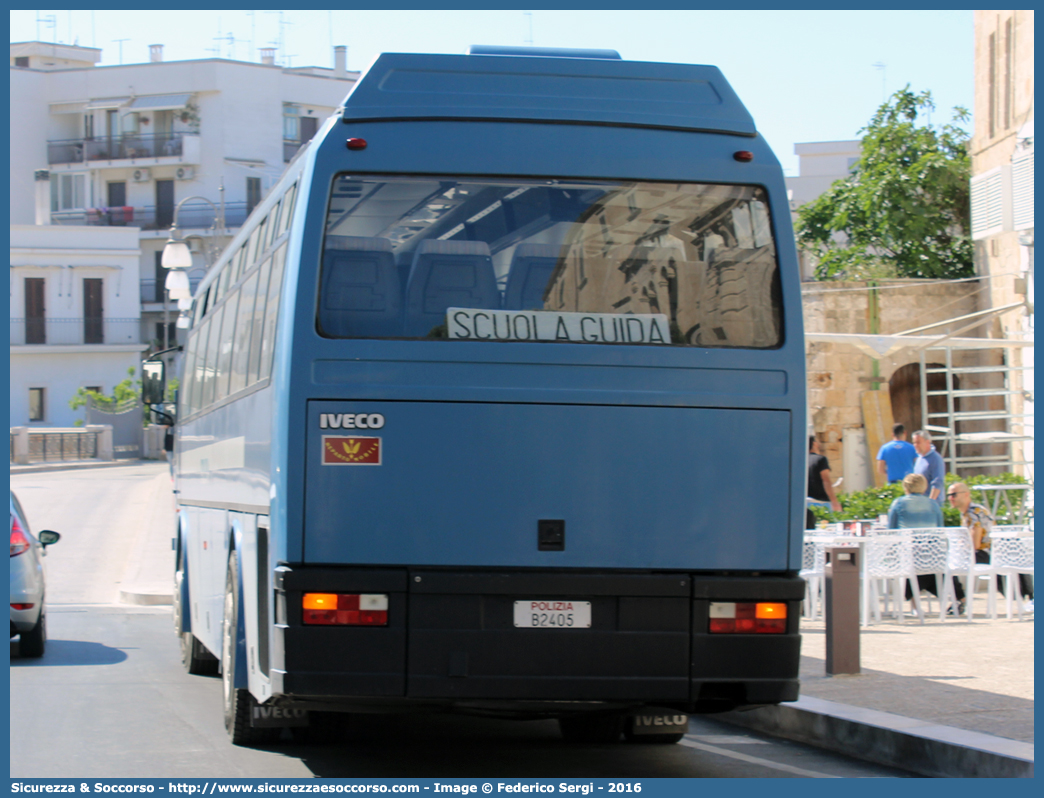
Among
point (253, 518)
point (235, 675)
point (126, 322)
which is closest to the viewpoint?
point (253, 518)

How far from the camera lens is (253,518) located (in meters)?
7.29

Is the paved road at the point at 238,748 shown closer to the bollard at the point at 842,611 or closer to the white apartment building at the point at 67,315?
the bollard at the point at 842,611

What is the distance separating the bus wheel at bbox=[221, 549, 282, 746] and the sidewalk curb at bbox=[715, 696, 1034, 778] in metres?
3.06

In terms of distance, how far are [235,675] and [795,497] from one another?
3.26m

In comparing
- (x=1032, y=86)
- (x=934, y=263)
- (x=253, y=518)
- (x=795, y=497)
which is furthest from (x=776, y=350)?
(x=934, y=263)

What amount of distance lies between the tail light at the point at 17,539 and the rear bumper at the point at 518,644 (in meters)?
6.55

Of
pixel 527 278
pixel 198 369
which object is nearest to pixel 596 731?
pixel 527 278

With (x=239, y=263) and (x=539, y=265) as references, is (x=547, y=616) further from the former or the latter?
(x=239, y=263)

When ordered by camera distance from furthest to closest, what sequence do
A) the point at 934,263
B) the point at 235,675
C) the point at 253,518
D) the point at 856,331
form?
the point at 934,263, the point at 856,331, the point at 235,675, the point at 253,518

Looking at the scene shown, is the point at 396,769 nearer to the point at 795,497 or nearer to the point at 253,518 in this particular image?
the point at 253,518

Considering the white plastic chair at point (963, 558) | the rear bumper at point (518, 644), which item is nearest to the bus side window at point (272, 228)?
the rear bumper at point (518, 644)

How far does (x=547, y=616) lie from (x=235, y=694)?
2.38 m

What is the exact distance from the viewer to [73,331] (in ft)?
211

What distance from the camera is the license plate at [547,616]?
6.38 metres
